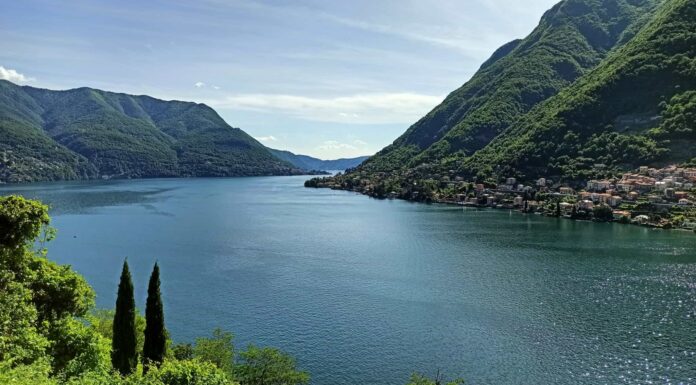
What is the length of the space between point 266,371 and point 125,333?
965 centimetres

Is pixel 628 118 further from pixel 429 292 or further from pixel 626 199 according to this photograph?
pixel 429 292

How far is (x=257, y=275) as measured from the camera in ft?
231

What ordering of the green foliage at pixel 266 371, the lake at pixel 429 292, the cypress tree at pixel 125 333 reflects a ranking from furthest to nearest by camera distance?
the lake at pixel 429 292 < the green foliage at pixel 266 371 < the cypress tree at pixel 125 333

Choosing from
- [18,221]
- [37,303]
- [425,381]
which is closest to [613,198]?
[425,381]

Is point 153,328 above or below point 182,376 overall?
below

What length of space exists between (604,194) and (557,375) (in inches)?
4160

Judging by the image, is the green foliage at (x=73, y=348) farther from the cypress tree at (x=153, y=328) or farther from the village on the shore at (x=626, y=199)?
the village on the shore at (x=626, y=199)

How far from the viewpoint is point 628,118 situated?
6393 inches

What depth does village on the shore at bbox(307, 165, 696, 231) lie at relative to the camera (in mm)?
114000

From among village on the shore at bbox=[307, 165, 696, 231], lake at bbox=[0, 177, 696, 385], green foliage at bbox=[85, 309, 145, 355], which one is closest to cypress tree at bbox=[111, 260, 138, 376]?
green foliage at bbox=[85, 309, 145, 355]

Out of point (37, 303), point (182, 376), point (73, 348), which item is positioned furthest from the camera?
point (37, 303)

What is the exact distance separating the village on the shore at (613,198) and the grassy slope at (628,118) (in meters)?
8.20

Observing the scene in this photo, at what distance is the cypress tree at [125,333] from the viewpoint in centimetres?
2919

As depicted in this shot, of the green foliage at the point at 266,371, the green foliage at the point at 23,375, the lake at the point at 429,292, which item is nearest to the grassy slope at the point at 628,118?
the lake at the point at 429,292
